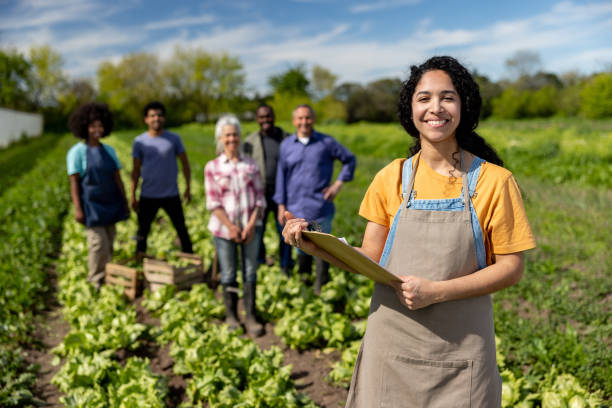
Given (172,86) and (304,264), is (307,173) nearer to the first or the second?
(304,264)

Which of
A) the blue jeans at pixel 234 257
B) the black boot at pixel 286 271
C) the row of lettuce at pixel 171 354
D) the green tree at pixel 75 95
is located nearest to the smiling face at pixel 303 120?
the blue jeans at pixel 234 257

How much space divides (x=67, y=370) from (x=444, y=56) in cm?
329

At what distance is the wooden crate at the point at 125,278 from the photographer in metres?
5.11

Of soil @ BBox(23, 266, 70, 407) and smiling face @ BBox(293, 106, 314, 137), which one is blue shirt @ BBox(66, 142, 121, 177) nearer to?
soil @ BBox(23, 266, 70, 407)

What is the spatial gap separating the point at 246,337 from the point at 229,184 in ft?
4.61

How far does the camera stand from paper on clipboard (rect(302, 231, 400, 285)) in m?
1.46

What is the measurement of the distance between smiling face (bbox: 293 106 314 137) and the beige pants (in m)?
2.39

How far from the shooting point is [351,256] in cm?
152

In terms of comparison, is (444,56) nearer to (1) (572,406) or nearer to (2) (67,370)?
(1) (572,406)

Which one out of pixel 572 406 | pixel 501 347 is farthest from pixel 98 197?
pixel 572 406

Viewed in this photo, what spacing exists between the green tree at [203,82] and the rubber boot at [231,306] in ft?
209

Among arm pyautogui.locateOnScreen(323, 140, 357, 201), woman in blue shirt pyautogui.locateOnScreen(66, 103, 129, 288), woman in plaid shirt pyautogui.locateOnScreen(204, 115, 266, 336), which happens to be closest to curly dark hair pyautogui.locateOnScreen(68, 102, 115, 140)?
woman in blue shirt pyautogui.locateOnScreen(66, 103, 129, 288)

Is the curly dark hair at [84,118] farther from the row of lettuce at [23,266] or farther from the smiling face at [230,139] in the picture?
the row of lettuce at [23,266]

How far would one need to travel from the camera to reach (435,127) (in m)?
1.58
